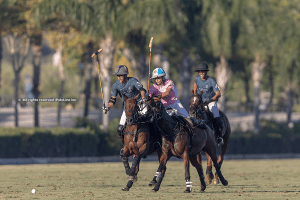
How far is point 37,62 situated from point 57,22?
2.54m

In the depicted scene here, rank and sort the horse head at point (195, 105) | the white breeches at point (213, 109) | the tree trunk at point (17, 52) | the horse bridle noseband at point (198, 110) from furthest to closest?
the tree trunk at point (17, 52) → the white breeches at point (213, 109) → the horse bridle noseband at point (198, 110) → the horse head at point (195, 105)

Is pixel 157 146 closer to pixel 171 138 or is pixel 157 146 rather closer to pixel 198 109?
pixel 171 138

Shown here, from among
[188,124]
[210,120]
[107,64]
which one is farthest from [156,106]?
[107,64]

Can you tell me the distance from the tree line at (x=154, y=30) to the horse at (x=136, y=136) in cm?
1810

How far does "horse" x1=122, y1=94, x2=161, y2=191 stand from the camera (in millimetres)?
→ 12258

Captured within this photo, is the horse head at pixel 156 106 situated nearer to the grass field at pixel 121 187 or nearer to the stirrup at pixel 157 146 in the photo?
the stirrup at pixel 157 146

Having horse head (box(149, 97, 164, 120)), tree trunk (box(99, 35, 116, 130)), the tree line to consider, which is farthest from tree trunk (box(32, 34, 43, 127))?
horse head (box(149, 97, 164, 120))

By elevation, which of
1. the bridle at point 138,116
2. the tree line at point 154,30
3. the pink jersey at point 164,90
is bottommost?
the bridle at point 138,116

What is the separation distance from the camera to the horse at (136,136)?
12.3 m

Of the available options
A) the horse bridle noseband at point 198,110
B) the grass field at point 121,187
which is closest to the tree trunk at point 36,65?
the grass field at point 121,187

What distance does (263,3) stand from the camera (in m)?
37.5

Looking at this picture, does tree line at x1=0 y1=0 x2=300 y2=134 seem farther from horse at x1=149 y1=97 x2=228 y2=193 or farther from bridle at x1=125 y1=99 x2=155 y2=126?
bridle at x1=125 y1=99 x2=155 y2=126

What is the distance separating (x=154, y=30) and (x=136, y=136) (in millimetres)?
18385

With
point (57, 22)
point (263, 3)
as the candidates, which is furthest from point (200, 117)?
point (263, 3)
